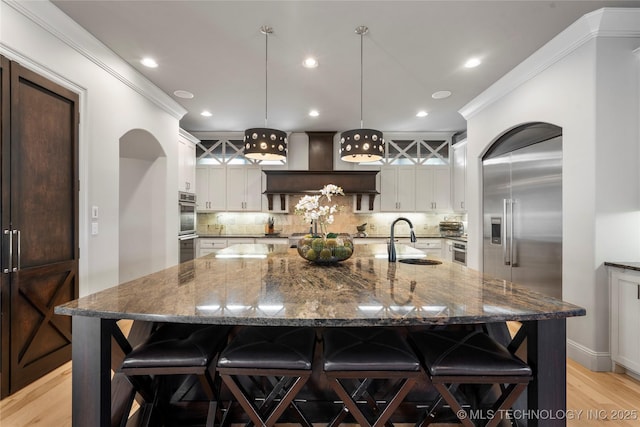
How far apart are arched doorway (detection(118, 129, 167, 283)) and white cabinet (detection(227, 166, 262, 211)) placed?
159 cm

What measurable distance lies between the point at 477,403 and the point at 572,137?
2338 millimetres

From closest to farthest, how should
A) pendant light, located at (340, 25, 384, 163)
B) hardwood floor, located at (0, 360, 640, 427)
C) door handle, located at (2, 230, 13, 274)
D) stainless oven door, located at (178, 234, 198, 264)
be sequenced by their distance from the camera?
hardwood floor, located at (0, 360, 640, 427), door handle, located at (2, 230, 13, 274), pendant light, located at (340, 25, 384, 163), stainless oven door, located at (178, 234, 198, 264)

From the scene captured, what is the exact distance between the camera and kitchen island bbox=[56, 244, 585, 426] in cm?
104

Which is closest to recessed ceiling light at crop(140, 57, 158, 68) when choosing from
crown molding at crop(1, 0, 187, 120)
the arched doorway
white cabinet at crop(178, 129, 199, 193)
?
crown molding at crop(1, 0, 187, 120)

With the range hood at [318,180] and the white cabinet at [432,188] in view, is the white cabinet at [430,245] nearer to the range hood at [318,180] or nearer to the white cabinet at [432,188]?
the white cabinet at [432,188]

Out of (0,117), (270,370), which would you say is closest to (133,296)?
(270,370)

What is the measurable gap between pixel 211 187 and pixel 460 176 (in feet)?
15.1

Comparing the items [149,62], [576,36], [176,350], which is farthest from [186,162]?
[576,36]

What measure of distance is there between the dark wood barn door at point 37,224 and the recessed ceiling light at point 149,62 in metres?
0.83

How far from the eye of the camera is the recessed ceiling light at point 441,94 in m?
3.74

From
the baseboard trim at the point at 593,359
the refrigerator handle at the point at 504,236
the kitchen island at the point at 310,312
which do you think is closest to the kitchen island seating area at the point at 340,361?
the kitchen island at the point at 310,312

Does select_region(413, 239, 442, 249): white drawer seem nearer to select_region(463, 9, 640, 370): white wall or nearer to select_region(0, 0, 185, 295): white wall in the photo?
select_region(463, 9, 640, 370): white wall

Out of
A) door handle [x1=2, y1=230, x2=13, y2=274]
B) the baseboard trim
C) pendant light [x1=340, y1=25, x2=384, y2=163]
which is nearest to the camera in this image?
door handle [x1=2, y1=230, x2=13, y2=274]

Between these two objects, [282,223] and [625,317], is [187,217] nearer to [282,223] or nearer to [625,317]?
[282,223]
